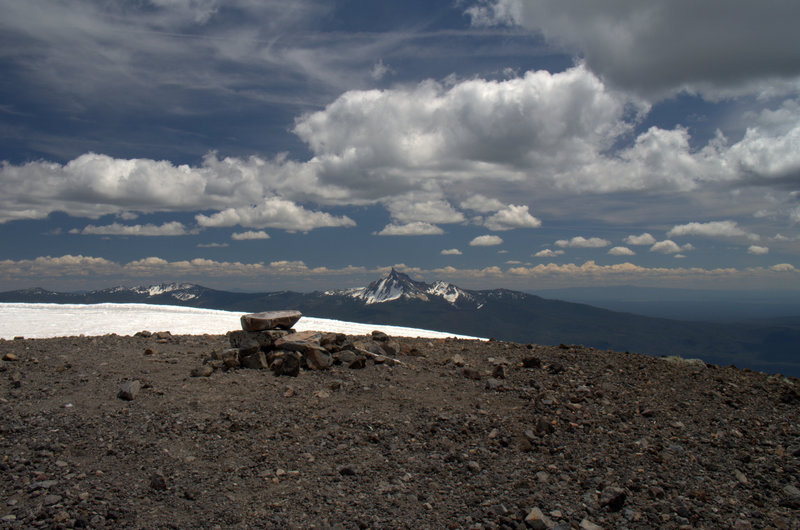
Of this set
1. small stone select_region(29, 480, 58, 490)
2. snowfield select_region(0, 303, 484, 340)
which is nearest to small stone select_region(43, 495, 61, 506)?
small stone select_region(29, 480, 58, 490)

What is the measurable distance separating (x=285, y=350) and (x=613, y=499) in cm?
883

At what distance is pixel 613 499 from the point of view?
7.15 metres

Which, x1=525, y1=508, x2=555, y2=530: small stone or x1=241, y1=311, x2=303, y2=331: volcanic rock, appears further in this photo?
x1=241, y1=311, x2=303, y2=331: volcanic rock

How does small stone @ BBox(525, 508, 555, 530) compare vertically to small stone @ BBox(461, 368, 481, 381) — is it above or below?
below

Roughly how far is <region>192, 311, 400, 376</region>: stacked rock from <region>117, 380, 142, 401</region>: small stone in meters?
1.49

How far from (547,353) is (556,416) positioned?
17.2 ft

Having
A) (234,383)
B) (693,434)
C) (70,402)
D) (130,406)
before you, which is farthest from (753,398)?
(70,402)

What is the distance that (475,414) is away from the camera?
9.99 meters

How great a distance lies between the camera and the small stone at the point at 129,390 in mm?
10070

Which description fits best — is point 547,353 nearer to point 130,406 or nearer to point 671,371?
point 671,371

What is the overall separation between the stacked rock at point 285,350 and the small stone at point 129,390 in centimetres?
149

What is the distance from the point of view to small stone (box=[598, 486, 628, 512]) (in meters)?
7.13

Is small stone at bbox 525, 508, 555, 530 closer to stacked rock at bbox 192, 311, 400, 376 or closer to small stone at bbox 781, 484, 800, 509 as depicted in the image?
small stone at bbox 781, 484, 800, 509

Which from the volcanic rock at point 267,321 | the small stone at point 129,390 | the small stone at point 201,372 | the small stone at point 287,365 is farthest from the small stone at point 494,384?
the small stone at point 129,390
